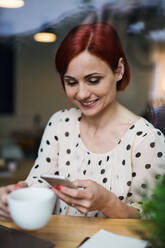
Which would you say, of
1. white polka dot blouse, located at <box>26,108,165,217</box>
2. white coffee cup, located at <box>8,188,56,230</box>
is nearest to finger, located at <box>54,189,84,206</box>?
white coffee cup, located at <box>8,188,56,230</box>

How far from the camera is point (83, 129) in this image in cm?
136

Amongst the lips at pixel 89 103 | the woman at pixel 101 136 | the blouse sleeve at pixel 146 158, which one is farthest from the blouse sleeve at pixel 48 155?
the blouse sleeve at pixel 146 158

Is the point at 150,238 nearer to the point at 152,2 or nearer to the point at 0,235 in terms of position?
the point at 0,235

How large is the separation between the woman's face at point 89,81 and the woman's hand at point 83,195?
0.40 meters

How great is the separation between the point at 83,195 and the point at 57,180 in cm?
12

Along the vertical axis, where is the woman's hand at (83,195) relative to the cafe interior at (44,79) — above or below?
below

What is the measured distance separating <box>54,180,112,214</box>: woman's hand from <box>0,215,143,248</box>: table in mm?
42

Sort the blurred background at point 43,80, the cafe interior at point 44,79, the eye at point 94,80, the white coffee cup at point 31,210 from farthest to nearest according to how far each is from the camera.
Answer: the blurred background at point 43,80, the cafe interior at point 44,79, the eye at point 94,80, the white coffee cup at point 31,210

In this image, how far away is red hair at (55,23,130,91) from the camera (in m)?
1.15

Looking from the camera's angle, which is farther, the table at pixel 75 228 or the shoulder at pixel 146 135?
the shoulder at pixel 146 135

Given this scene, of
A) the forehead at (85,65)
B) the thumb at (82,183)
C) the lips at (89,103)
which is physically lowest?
the thumb at (82,183)

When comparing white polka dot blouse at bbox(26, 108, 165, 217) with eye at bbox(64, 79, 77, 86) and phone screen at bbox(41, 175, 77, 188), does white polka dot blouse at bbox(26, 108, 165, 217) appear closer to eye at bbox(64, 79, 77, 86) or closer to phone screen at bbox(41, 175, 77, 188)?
eye at bbox(64, 79, 77, 86)

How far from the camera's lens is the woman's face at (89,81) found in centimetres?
113

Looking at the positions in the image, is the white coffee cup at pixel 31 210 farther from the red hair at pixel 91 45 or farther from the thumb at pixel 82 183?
the red hair at pixel 91 45
